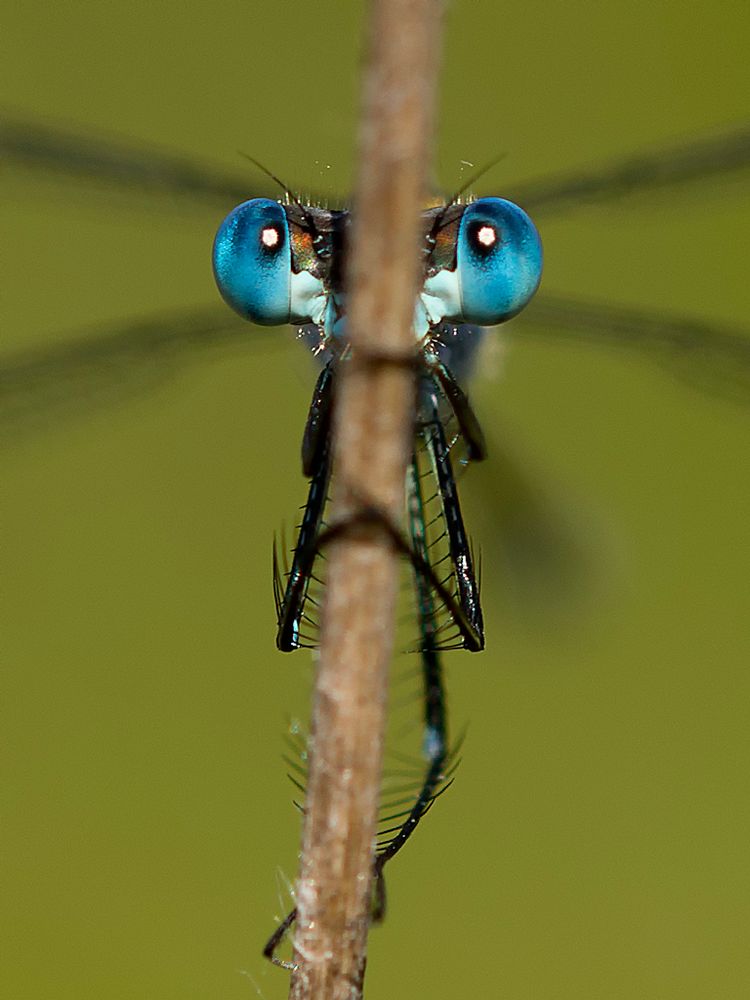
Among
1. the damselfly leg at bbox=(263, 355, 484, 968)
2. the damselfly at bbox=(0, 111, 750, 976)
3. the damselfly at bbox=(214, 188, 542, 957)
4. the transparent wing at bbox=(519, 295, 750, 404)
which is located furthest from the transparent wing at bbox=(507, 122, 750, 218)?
the damselfly leg at bbox=(263, 355, 484, 968)

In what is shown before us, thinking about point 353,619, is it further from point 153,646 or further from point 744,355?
point 153,646

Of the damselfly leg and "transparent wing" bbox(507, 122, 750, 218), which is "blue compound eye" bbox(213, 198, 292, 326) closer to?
the damselfly leg

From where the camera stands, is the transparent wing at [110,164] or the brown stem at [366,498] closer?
the brown stem at [366,498]

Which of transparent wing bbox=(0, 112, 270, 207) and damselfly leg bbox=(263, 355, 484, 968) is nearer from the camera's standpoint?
damselfly leg bbox=(263, 355, 484, 968)

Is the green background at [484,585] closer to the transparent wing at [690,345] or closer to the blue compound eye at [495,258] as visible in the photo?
the transparent wing at [690,345]

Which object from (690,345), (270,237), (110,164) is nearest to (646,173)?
(690,345)

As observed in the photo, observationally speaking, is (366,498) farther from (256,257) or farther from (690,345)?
(690,345)

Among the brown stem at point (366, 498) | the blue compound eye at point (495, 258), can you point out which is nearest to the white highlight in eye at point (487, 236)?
the blue compound eye at point (495, 258)
